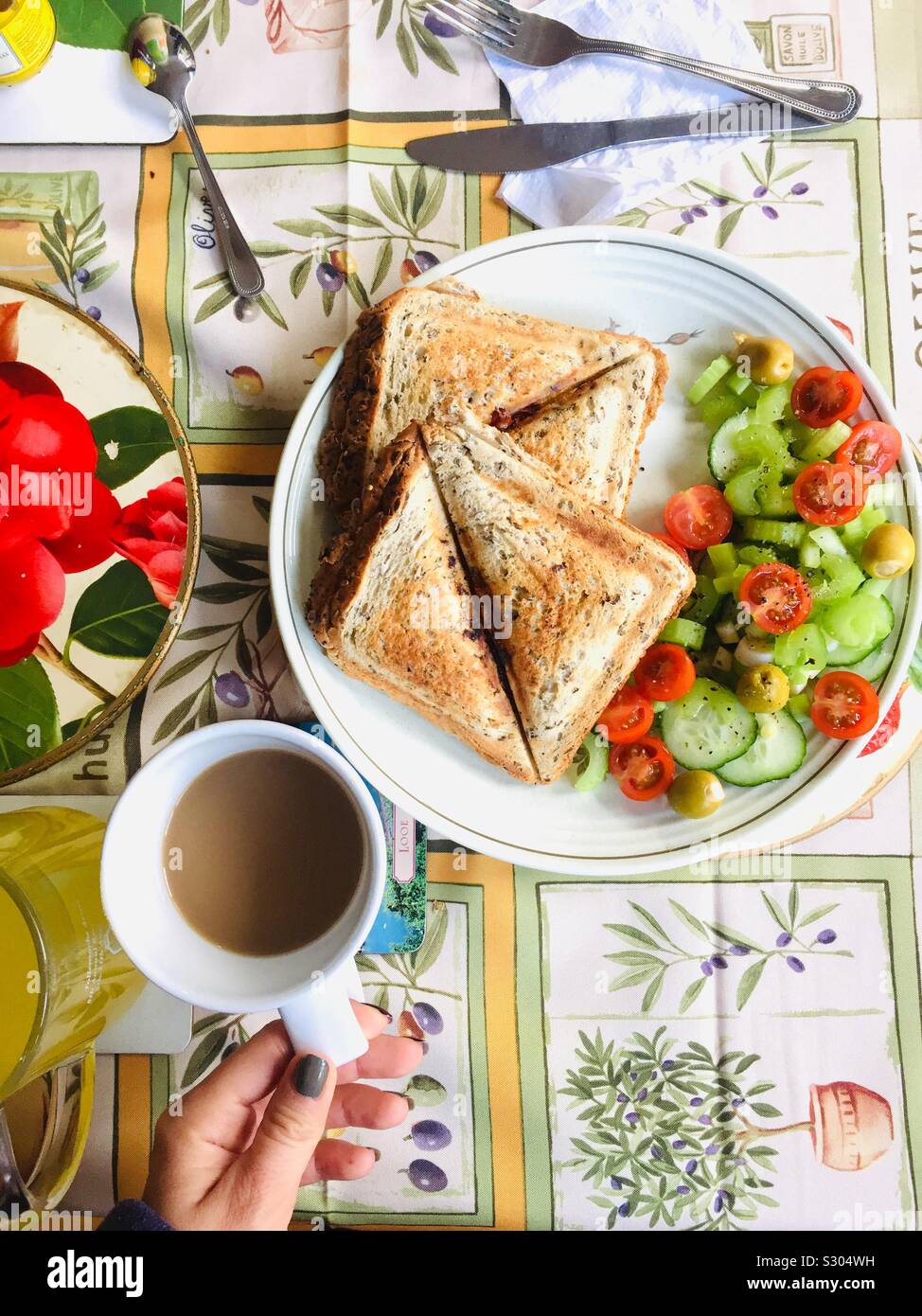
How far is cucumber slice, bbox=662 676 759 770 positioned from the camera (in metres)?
1.40

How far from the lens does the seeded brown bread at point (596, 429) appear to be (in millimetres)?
1380

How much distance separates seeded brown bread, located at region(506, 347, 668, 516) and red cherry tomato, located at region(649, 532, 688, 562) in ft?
0.28

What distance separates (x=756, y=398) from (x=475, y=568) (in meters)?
0.54

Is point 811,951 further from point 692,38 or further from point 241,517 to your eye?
point 692,38

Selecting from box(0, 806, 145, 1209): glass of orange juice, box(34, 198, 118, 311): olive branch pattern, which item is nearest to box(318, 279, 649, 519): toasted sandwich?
box(34, 198, 118, 311): olive branch pattern

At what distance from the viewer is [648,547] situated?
1.36m

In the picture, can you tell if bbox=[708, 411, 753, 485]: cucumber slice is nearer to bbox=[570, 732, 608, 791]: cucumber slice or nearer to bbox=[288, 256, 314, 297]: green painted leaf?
bbox=[570, 732, 608, 791]: cucumber slice

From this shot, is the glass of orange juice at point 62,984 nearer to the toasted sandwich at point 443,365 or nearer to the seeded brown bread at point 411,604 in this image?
the seeded brown bread at point 411,604

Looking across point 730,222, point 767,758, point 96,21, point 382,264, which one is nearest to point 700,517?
point 767,758

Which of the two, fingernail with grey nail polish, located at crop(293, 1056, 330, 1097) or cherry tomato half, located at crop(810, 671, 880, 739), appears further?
cherry tomato half, located at crop(810, 671, 880, 739)
